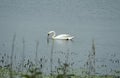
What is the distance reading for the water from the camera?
49.4 ft

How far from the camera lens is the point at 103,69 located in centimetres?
1253

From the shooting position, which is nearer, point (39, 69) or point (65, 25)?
point (39, 69)

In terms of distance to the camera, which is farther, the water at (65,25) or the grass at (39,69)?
the water at (65,25)

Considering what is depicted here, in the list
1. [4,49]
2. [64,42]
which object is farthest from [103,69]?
[64,42]

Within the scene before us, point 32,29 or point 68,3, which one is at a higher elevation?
point 68,3

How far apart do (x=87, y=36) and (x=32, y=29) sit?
8.08 feet

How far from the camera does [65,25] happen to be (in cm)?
2183

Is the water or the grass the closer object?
the grass

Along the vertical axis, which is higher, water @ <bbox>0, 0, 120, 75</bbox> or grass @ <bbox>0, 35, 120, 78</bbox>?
water @ <bbox>0, 0, 120, 75</bbox>

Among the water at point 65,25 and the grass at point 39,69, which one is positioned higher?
the water at point 65,25

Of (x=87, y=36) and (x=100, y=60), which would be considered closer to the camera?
(x=100, y=60)

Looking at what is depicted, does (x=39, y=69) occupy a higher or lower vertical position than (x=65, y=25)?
lower

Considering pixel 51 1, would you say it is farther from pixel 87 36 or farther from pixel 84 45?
pixel 84 45

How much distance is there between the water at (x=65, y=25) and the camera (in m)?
15.0
